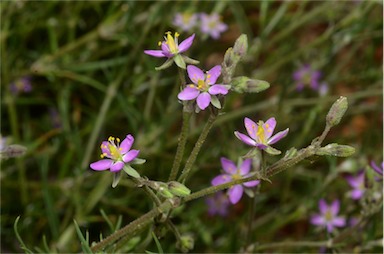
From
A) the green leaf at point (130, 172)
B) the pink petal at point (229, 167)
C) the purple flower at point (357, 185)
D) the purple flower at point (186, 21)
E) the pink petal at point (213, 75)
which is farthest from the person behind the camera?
the purple flower at point (186, 21)

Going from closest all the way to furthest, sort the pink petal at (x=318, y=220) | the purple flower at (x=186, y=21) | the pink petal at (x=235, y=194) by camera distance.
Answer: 1. the pink petal at (x=235, y=194)
2. the pink petal at (x=318, y=220)
3. the purple flower at (x=186, y=21)

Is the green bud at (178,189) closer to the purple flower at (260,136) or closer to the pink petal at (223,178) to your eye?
the purple flower at (260,136)

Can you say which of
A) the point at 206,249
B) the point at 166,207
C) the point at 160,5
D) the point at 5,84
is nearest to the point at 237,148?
the point at 206,249

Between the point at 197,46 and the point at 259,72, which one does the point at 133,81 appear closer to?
the point at 197,46

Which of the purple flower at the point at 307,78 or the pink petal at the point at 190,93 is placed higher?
the purple flower at the point at 307,78

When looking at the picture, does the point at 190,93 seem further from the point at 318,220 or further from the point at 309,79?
the point at 309,79

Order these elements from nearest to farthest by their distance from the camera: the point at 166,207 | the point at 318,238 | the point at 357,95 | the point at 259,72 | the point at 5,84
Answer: the point at 166,207, the point at 318,238, the point at 5,84, the point at 357,95, the point at 259,72

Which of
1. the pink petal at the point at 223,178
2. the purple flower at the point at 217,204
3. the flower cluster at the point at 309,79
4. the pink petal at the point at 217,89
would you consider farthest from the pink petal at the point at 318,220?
the pink petal at the point at 217,89
